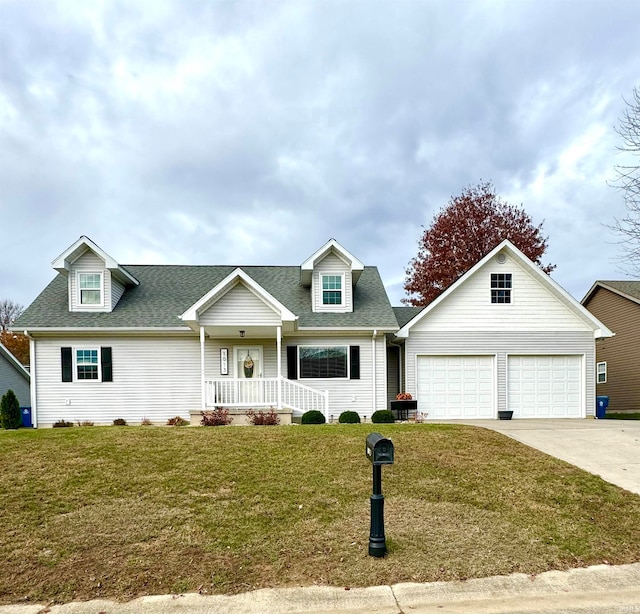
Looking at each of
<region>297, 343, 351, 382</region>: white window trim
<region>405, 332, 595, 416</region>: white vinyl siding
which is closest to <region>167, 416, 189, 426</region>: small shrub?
<region>297, 343, 351, 382</region>: white window trim

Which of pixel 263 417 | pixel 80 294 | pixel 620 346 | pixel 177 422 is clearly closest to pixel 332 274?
pixel 263 417

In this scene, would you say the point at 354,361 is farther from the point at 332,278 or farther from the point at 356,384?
the point at 332,278

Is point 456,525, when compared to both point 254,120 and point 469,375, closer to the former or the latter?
point 469,375

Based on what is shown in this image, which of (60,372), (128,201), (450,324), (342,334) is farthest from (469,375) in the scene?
(128,201)

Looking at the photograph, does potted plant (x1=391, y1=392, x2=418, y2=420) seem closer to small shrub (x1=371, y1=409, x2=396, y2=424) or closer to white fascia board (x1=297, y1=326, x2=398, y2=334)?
small shrub (x1=371, y1=409, x2=396, y2=424)

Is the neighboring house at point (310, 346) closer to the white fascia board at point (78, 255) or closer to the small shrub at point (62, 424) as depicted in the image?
the white fascia board at point (78, 255)

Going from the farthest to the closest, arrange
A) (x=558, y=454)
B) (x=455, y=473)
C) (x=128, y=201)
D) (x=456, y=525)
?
(x=128, y=201) → (x=558, y=454) → (x=455, y=473) → (x=456, y=525)

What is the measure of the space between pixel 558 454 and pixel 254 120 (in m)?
12.9

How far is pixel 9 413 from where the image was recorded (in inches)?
549

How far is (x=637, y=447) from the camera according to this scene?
9.54m

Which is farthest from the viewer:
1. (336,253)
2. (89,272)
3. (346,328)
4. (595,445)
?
(336,253)

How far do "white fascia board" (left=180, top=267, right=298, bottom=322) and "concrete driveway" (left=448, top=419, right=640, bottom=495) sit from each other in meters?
6.86

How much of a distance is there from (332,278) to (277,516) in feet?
36.4

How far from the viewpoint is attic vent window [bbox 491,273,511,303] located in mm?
15883
